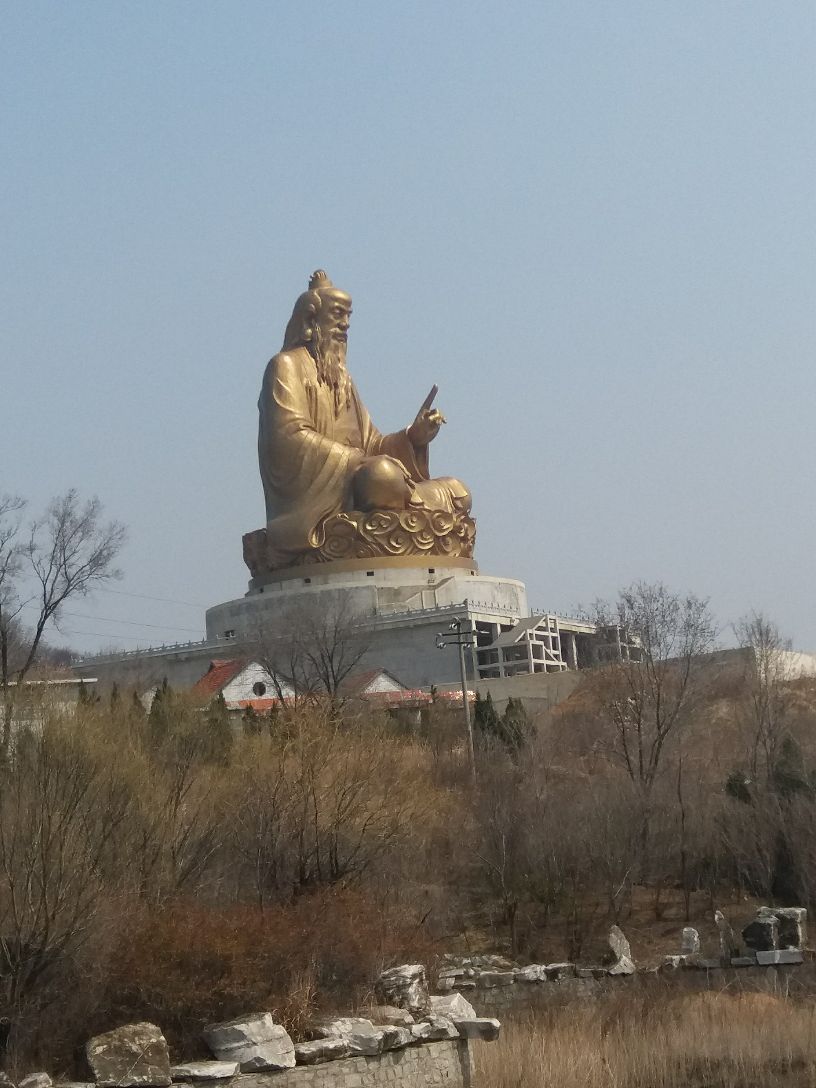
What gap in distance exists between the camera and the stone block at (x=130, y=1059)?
1025 cm

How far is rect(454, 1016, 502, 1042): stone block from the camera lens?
486 inches

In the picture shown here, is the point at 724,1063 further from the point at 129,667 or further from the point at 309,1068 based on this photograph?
the point at 129,667

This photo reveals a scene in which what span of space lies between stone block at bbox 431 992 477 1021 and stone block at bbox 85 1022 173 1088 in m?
2.75

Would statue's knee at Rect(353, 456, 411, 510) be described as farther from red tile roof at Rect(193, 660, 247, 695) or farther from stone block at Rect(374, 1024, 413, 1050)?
stone block at Rect(374, 1024, 413, 1050)

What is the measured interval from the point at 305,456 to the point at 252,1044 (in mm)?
26864

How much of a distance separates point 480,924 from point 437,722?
24.0 feet

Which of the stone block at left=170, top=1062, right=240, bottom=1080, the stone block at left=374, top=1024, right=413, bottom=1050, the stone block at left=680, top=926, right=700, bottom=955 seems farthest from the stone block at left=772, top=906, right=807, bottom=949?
the stone block at left=170, top=1062, right=240, bottom=1080

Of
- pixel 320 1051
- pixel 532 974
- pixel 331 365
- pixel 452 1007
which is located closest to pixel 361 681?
pixel 331 365

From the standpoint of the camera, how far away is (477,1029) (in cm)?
1238

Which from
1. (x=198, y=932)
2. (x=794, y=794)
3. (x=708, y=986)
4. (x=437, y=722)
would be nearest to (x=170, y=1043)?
(x=198, y=932)

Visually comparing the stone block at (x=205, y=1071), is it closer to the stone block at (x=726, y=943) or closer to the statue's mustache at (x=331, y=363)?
the stone block at (x=726, y=943)

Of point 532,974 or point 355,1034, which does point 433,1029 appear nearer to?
point 355,1034

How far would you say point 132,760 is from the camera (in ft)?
49.2

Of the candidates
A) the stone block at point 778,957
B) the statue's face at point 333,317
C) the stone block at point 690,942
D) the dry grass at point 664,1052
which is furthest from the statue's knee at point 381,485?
the dry grass at point 664,1052
